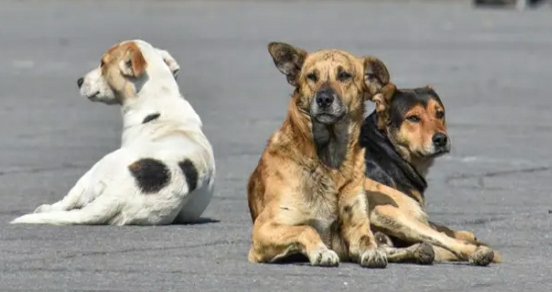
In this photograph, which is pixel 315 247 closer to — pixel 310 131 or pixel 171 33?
pixel 310 131

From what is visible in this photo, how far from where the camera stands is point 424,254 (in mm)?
9586

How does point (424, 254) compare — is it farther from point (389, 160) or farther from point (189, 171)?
point (189, 171)

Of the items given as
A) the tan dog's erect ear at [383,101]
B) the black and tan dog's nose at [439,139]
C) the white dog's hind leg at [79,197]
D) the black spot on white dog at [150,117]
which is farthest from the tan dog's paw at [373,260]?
the black spot on white dog at [150,117]

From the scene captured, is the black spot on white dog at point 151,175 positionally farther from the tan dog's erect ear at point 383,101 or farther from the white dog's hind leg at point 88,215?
the tan dog's erect ear at point 383,101

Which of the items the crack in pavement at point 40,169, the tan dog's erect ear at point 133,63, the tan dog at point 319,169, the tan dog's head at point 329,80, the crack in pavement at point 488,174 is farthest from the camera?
the crack in pavement at point 40,169

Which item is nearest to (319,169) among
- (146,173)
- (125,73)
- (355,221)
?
(355,221)

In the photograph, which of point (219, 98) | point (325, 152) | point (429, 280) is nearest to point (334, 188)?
point (325, 152)

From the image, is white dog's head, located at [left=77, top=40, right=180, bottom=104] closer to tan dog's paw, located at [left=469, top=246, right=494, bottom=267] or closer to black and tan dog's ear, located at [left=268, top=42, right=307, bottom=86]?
black and tan dog's ear, located at [left=268, top=42, right=307, bottom=86]

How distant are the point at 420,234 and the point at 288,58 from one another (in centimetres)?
130

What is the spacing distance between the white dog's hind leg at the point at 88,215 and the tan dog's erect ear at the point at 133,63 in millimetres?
1260

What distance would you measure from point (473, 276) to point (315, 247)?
901mm

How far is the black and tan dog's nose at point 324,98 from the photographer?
9297 millimetres

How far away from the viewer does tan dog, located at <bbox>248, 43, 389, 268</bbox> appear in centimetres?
948

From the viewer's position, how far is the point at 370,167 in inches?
400
